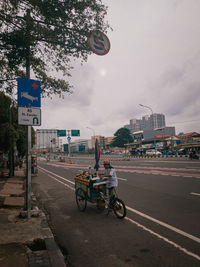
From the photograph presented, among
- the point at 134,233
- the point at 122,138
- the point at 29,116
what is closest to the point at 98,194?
the point at 134,233

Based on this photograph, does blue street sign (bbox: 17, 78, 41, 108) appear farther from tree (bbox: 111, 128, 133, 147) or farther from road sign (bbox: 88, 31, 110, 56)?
tree (bbox: 111, 128, 133, 147)

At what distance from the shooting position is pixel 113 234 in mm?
4395

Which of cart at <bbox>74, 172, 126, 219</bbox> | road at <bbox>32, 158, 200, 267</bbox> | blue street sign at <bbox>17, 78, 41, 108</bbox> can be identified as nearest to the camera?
road at <bbox>32, 158, 200, 267</bbox>

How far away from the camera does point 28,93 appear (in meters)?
5.45

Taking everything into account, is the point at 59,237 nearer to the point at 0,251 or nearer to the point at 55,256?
the point at 55,256

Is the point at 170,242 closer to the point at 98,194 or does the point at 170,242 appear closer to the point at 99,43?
the point at 98,194

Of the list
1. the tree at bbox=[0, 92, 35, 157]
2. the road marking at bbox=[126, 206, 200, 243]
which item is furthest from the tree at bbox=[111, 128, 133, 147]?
the road marking at bbox=[126, 206, 200, 243]

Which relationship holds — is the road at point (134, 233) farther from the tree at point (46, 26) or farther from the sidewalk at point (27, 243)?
the tree at point (46, 26)

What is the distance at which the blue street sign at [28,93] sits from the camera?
529 centimetres

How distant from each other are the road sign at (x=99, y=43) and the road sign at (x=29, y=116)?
302cm

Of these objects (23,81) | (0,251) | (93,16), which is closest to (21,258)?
(0,251)

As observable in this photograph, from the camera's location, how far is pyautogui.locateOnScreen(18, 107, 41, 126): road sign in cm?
519

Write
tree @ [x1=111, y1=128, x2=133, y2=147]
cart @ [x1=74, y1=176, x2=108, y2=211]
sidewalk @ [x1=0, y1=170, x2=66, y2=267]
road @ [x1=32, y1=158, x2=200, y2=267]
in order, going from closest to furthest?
sidewalk @ [x1=0, y1=170, x2=66, y2=267], road @ [x1=32, y1=158, x2=200, y2=267], cart @ [x1=74, y1=176, x2=108, y2=211], tree @ [x1=111, y1=128, x2=133, y2=147]

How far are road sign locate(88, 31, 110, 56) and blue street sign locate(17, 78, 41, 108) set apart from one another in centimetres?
243
